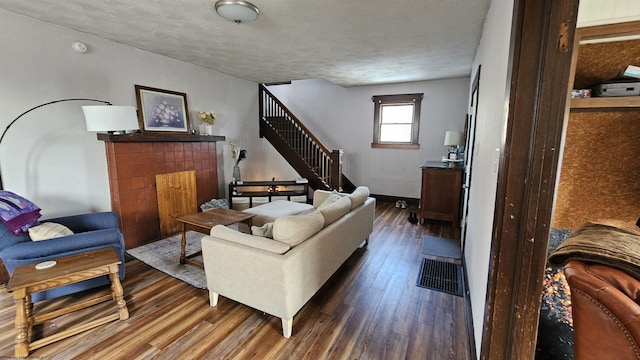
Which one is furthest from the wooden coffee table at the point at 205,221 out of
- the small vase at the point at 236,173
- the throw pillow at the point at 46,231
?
the small vase at the point at 236,173

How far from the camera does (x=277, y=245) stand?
1929 mm

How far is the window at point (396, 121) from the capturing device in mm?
5483

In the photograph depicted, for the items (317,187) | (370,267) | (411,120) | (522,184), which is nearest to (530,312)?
(522,184)

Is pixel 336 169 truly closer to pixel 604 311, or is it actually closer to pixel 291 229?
pixel 291 229

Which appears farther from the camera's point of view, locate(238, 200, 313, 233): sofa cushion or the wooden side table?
locate(238, 200, 313, 233): sofa cushion

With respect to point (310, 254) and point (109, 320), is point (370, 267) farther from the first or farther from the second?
point (109, 320)

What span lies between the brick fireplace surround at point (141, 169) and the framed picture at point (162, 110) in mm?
209

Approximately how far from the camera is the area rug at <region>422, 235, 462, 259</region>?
3.25 meters

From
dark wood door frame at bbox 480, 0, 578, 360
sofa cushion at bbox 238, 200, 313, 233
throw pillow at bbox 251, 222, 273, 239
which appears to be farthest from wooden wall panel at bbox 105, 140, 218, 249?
dark wood door frame at bbox 480, 0, 578, 360

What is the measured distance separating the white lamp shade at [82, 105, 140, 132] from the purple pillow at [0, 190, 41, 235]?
810 millimetres

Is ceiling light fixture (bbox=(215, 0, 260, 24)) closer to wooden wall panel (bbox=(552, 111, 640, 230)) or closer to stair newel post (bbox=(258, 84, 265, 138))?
wooden wall panel (bbox=(552, 111, 640, 230))

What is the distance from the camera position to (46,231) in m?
2.26

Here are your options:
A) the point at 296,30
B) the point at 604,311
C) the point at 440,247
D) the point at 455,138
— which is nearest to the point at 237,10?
the point at 296,30

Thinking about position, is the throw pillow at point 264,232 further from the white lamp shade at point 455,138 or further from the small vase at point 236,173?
the white lamp shade at point 455,138
